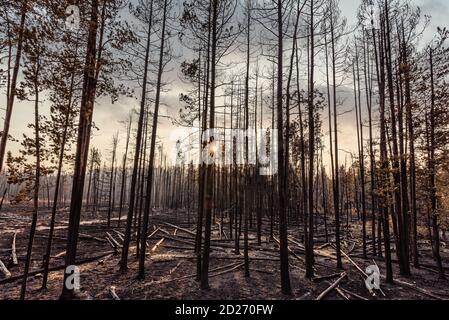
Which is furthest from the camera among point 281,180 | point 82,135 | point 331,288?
point 331,288

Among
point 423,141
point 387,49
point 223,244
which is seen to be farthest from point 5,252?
point 423,141

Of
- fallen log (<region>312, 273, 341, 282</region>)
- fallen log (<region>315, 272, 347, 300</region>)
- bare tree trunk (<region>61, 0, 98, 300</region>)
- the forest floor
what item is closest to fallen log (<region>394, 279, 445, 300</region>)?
the forest floor

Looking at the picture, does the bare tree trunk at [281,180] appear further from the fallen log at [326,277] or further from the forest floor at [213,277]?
the fallen log at [326,277]

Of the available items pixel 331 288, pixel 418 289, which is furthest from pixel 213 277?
pixel 418 289

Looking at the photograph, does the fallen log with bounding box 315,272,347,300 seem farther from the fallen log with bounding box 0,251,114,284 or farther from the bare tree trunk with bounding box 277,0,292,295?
the fallen log with bounding box 0,251,114,284

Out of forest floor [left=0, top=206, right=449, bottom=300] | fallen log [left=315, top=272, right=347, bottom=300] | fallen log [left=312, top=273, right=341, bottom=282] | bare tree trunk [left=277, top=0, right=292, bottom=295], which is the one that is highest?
bare tree trunk [left=277, top=0, right=292, bottom=295]

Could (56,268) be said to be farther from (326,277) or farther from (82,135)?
(326,277)

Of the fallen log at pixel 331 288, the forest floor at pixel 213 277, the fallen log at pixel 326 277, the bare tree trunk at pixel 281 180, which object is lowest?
the forest floor at pixel 213 277

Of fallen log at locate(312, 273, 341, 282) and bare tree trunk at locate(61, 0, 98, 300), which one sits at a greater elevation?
bare tree trunk at locate(61, 0, 98, 300)

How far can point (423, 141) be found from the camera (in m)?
12.8

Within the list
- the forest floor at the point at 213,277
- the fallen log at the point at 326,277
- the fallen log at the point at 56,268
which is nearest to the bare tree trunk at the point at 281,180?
the forest floor at the point at 213,277

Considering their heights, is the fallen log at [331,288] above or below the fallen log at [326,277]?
above

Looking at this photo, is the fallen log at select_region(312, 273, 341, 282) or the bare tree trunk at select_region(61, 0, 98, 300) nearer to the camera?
the bare tree trunk at select_region(61, 0, 98, 300)
